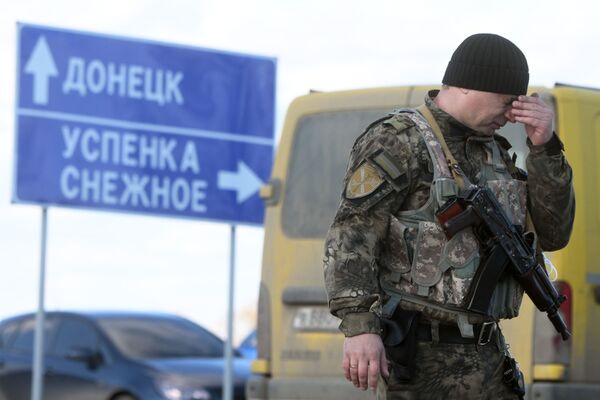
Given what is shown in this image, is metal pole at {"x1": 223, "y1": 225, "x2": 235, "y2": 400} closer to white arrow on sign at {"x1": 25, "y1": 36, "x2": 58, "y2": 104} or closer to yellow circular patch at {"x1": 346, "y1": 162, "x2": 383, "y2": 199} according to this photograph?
white arrow on sign at {"x1": 25, "y1": 36, "x2": 58, "y2": 104}

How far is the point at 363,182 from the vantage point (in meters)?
4.76

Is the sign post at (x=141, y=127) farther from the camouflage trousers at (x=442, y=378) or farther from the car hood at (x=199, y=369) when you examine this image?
the camouflage trousers at (x=442, y=378)

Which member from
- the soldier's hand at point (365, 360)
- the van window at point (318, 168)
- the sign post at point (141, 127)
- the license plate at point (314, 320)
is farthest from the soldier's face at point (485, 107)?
the sign post at point (141, 127)

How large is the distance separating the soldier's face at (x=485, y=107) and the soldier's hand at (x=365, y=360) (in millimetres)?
731

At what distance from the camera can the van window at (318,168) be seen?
9031 mm

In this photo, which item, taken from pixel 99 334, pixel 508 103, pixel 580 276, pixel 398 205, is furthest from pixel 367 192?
pixel 99 334

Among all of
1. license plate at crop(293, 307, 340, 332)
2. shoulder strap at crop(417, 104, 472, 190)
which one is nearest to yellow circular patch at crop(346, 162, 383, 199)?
shoulder strap at crop(417, 104, 472, 190)

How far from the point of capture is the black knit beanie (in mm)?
4828

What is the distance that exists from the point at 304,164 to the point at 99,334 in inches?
212

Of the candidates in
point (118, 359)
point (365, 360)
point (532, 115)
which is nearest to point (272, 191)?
point (118, 359)

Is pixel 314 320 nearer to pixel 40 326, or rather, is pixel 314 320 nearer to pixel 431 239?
pixel 40 326

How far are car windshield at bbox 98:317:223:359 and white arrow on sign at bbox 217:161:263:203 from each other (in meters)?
2.39

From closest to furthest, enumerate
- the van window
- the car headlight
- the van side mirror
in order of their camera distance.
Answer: the van window < the van side mirror < the car headlight

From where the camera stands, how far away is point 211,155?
39.6 feet
